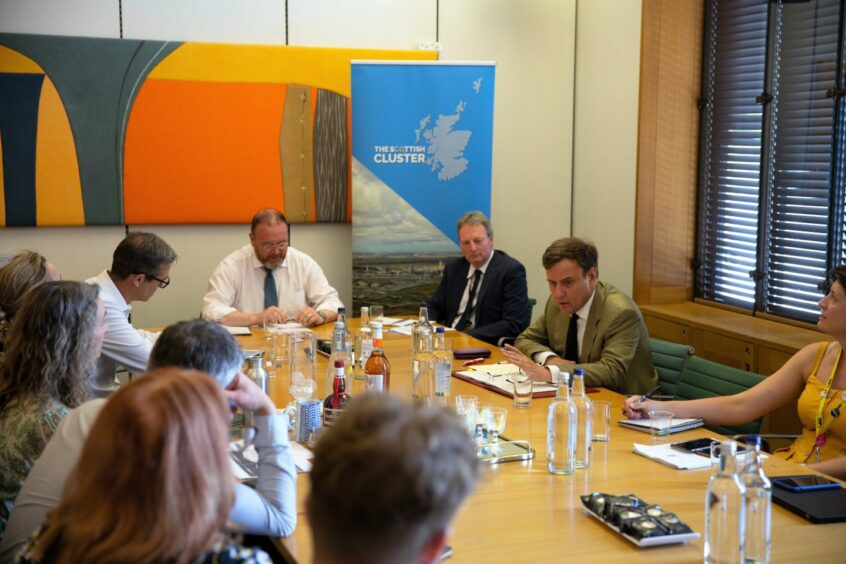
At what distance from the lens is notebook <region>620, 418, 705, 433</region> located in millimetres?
3170

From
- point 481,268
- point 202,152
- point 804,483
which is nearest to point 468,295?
point 481,268

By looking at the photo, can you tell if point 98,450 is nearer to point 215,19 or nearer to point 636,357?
point 636,357

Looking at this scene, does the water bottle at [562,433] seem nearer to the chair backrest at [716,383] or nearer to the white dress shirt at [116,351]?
the chair backrest at [716,383]

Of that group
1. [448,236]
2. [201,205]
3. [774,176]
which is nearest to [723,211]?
[774,176]

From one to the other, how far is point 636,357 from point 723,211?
7.58ft

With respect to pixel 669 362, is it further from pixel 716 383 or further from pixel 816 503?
pixel 816 503

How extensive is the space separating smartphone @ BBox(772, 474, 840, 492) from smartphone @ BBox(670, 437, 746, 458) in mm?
289

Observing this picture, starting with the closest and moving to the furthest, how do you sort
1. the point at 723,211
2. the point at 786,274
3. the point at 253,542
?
the point at 253,542 → the point at 786,274 → the point at 723,211

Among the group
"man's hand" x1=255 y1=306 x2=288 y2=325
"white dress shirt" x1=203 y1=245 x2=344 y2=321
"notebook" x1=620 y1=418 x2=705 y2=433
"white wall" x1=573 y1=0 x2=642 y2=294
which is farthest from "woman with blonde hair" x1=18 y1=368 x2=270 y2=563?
"white wall" x1=573 y1=0 x2=642 y2=294

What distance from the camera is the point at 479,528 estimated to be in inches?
91.0

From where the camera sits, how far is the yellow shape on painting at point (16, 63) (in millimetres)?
6008

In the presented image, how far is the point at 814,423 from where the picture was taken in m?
3.30

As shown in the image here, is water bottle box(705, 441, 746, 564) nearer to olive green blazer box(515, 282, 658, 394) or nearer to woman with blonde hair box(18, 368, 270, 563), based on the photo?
woman with blonde hair box(18, 368, 270, 563)

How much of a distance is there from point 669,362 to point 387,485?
3.26m
